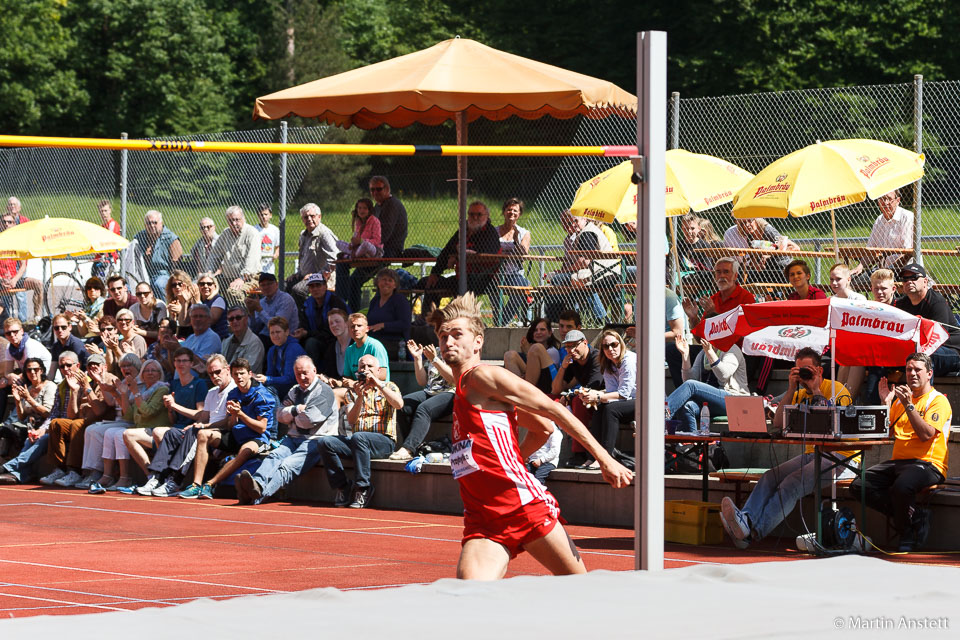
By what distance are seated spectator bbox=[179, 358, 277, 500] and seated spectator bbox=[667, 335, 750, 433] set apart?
13.4 feet

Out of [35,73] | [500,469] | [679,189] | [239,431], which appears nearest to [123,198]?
[239,431]

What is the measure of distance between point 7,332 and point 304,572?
9.63 metres

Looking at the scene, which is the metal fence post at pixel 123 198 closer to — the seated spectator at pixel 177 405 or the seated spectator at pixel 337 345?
the seated spectator at pixel 177 405

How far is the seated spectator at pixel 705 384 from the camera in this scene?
→ 12578mm

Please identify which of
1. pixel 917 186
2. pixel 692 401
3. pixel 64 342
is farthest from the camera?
pixel 64 342

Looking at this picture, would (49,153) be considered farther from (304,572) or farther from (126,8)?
(126,8)

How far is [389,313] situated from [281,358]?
1.22 metres

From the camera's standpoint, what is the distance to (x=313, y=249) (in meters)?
16.7

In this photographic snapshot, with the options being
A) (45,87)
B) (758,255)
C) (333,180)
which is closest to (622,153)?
(758,255)

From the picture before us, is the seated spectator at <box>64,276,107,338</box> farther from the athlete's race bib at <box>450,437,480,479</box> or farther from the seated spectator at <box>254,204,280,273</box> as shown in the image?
the athlete's race bib at <box>450,437,480,479</box>

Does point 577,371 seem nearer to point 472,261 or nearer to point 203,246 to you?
point 472,261

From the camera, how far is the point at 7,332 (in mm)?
17922

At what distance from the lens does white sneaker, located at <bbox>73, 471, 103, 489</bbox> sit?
16.0 metres

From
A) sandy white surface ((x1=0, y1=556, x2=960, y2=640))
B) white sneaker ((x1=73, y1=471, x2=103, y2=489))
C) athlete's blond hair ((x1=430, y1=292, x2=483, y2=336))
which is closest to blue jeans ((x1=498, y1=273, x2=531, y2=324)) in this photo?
white sneaker ((x1=73, y1=471, x2=103, y2=489))
